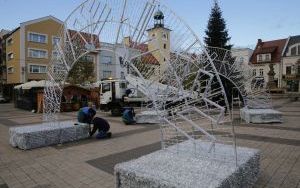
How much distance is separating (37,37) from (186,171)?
43.5m

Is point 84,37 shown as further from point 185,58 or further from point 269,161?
point 269,161

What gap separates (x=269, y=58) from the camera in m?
51.2

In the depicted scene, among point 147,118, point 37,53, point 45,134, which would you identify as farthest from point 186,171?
point 37,53

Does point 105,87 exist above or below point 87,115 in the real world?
above

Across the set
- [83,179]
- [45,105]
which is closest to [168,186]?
[83,179]

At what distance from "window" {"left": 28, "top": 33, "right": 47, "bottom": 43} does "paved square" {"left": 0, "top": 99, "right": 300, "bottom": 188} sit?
110ft

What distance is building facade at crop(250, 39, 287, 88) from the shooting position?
50.3 m

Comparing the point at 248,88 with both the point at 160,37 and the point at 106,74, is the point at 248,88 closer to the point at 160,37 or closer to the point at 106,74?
the point at 160,37

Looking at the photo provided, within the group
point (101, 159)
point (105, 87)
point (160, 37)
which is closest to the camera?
point (160, 37)

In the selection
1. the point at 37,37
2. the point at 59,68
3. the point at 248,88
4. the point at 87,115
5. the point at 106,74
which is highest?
the point at 37,37

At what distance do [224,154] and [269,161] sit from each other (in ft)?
8.74

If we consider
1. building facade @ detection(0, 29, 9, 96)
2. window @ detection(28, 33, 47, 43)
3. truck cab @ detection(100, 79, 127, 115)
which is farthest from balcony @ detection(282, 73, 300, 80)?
building facade @ detection(0, 29, 9, 96)

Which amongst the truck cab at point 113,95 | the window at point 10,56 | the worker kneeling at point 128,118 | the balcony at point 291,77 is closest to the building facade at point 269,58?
the balcony at point 291,77

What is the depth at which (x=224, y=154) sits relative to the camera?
525cm
